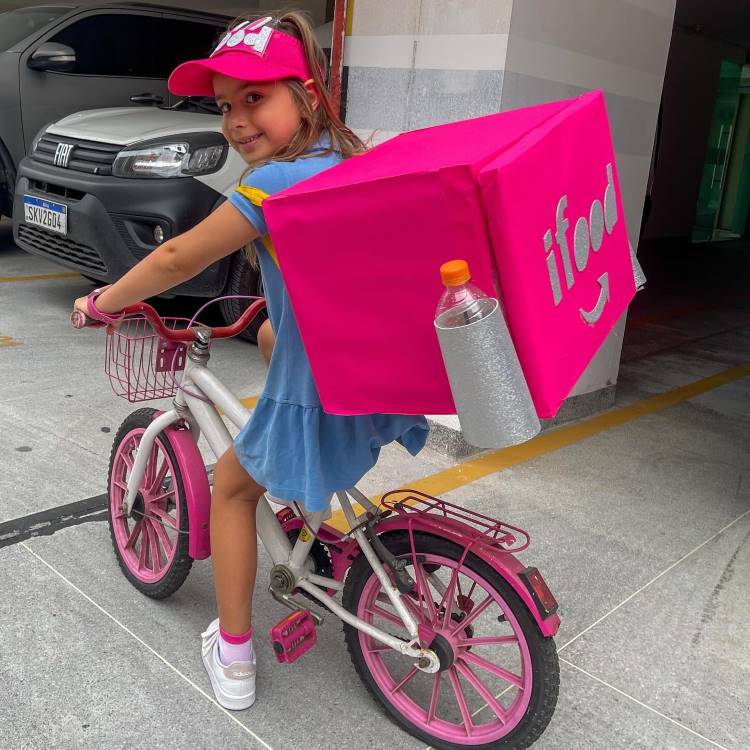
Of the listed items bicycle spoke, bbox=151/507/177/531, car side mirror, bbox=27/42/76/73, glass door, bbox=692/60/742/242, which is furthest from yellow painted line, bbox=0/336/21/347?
glass door, bbox=692/60/742/242

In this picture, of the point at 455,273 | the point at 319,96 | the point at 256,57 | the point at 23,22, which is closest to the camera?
the point at 455,273

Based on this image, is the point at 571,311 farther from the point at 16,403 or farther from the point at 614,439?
the point at 16,403

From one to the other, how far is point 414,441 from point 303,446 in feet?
1.19

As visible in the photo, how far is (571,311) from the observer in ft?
5.41

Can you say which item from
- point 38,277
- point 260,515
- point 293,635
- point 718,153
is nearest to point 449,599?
point 293,635

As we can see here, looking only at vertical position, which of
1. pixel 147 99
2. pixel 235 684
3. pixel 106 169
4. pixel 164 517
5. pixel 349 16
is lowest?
pixel 235 684

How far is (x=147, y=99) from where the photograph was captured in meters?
6.51

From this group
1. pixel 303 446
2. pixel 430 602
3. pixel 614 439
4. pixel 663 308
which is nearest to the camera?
pixel 303 446

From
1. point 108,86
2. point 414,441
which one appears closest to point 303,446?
point 414,441

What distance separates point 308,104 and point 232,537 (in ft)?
3.66

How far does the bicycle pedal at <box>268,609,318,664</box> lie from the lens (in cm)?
Result: 216

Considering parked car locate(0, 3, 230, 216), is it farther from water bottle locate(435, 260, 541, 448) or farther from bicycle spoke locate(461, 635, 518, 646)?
water bottle locate(435, 260, 541, 448)

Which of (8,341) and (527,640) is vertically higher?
(527,640)

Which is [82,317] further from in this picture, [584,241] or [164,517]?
[584,241]
